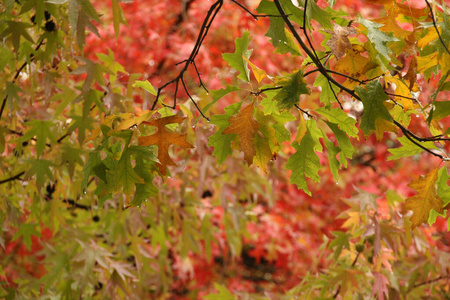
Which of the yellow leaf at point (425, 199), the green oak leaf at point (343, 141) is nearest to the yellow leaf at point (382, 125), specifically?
the green oak leaf at point (343, 141)

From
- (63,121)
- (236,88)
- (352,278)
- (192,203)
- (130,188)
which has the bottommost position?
(192,203)

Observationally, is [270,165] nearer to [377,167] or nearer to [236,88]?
[236,88]

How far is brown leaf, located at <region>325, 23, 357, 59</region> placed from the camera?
40.4 inches

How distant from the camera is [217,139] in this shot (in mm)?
1140

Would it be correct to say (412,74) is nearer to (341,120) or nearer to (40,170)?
(341,120)

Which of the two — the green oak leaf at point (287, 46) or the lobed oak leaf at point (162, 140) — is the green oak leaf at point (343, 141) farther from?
the lobed oak leaf at point (162, 140)

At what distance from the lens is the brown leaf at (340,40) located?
103 cm

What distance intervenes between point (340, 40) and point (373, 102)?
7.0 inches

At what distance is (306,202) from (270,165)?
179 cm

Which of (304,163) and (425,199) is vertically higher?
(304,163)

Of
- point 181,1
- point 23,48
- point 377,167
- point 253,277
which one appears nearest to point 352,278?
point 23,48

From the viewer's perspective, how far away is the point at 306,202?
4.43 meters

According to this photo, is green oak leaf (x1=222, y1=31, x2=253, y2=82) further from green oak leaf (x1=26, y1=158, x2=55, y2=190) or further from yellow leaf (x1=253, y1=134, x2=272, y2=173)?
green oak leaf (x1=26, y1=158, x2=55, y2=190)

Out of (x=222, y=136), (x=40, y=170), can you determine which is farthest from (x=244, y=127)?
(x=40, y=170)
